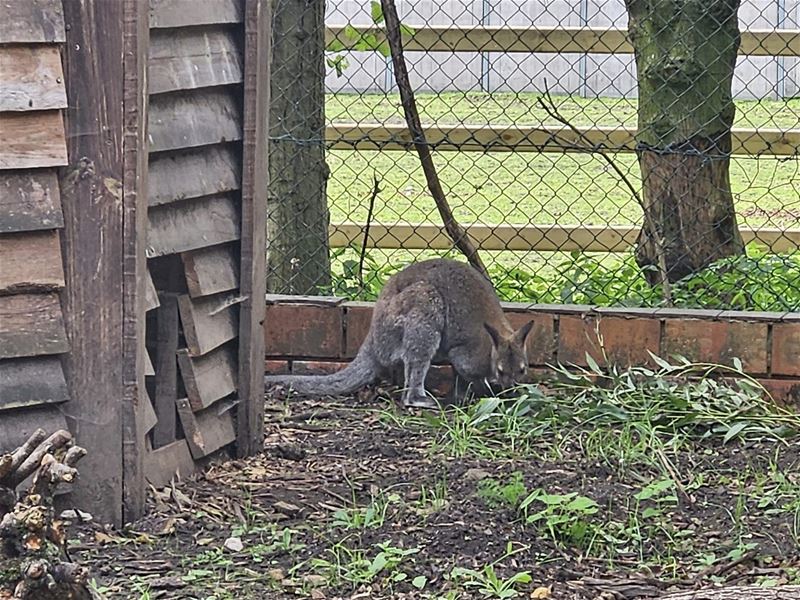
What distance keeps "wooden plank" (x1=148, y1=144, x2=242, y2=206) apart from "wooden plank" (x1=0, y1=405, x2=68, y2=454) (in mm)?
801

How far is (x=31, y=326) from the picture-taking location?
4.22 m

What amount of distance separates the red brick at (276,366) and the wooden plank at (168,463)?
152 cm

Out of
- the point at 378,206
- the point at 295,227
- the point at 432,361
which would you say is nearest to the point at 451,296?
the point at 432,361

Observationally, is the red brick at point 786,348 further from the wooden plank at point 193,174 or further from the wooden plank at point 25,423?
the wooden plank at point 25,423

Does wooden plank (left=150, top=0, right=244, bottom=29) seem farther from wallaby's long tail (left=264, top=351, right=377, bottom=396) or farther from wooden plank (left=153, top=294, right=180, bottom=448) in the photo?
wallaby's long tail (left=264, top=351, right=377, bottom=396)

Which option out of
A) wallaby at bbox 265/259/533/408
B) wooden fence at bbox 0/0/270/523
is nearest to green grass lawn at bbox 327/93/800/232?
wallaby at bbox 265/259/533/408

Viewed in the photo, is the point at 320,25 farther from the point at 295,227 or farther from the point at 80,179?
the point at 80,179

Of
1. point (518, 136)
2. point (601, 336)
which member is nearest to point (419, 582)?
point (601, 336)

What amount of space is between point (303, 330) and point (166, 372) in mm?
1602

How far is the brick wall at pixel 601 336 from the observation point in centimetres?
620

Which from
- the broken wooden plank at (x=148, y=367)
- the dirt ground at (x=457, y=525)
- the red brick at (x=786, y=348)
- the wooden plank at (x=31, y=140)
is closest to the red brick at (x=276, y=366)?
the dirt ground at (x=457, y=525)

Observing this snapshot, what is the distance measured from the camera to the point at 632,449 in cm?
536

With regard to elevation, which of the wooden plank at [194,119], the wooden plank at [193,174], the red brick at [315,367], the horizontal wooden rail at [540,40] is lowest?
the red brick at [315,367]

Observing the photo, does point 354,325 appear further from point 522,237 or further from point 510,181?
point 510,181
